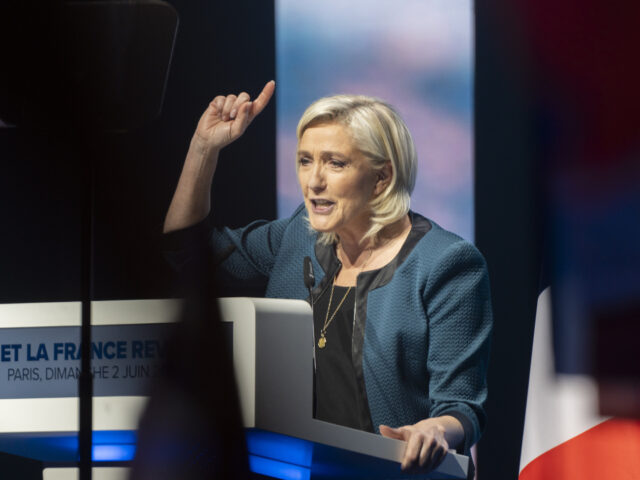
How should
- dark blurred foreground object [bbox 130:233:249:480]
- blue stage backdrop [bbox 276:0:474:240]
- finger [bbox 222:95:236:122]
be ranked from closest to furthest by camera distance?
dark blurred foreground object [bbox 130:233:249:480], blue stage backdrop [bbox 276:0:474:240], finger [bbox 222:95:236:122]

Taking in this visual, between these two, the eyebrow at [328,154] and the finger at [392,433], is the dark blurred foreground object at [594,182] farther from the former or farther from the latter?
the finger at [392,433]

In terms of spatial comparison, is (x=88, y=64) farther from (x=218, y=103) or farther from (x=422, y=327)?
(x=422, y=327)

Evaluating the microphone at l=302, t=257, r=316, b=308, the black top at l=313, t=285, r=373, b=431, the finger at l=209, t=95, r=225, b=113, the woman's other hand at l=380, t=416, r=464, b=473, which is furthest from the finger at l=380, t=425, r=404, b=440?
the finger at l=209, t=95, r=225, b=113

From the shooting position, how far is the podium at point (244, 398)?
1.13m

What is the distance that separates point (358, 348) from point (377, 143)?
1.78 ft

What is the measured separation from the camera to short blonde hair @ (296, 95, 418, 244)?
198 cm

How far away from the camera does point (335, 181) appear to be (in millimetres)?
1990

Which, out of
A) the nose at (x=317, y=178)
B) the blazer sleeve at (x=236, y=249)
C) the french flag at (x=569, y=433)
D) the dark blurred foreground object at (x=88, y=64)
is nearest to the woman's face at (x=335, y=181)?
the nose at (x=317, y=178)

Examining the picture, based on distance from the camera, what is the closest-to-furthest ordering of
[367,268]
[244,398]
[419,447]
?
[244,398] < [419,447] < [367,268]

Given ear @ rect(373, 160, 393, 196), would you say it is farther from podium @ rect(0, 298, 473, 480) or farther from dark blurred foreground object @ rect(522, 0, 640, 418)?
podium @ rect(0, 298, 473, 480)

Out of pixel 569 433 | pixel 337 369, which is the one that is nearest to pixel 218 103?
pixel 337 369

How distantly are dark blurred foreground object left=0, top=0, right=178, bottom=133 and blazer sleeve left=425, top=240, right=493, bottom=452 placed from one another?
36.4 inches

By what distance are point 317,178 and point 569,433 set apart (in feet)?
3.09

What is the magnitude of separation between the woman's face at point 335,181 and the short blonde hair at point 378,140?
0.06 ft
